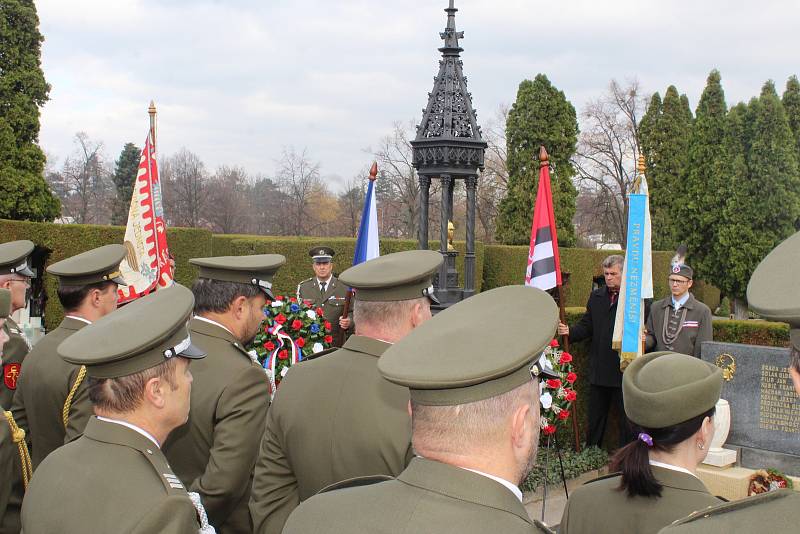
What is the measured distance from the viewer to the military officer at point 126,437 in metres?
2.05

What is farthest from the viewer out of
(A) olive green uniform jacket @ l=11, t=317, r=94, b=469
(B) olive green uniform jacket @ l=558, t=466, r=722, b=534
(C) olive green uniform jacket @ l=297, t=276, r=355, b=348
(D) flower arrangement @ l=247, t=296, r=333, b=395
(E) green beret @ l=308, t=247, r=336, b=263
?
(E) green beret @ l=308, t=247, r=336, b=263

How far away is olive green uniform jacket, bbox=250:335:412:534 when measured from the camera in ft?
9.32

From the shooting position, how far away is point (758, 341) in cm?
1041

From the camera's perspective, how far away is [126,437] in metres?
2.30

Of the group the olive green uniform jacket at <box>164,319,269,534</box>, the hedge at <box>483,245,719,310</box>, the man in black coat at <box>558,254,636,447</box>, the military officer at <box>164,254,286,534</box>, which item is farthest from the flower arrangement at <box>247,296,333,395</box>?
the hedge at <box>483,245,719,310</box>

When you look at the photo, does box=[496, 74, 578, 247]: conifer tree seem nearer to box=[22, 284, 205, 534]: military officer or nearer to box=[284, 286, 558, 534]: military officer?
box=[22, 284, 205, 534]: military officer

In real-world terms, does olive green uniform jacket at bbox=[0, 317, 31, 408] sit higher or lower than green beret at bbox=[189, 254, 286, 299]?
lower

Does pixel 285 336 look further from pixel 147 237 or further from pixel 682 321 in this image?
pixel 682 321

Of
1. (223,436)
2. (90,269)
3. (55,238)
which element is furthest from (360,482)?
(55,238)

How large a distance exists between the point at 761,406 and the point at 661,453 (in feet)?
17.9

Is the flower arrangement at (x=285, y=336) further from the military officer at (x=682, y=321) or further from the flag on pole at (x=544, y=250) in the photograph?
the military officer at (x=682, y=321)

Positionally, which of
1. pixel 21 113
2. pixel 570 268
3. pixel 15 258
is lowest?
pixel 570 268

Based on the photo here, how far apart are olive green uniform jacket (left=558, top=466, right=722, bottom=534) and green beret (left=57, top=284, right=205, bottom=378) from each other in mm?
1482

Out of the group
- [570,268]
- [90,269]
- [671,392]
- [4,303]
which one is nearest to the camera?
[671,392]
